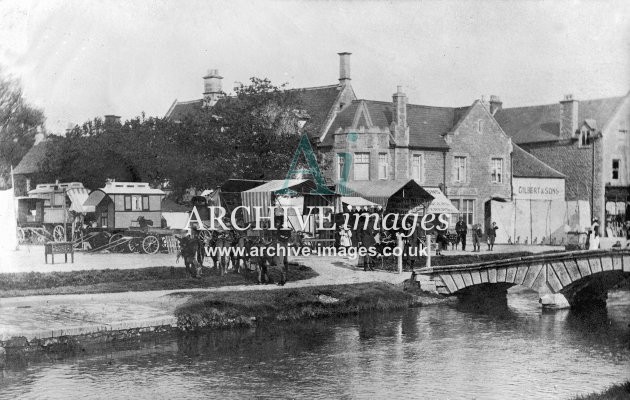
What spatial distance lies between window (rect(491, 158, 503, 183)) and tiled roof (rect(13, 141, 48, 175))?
922 inches

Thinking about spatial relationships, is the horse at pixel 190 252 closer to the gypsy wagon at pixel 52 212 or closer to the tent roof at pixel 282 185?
the tent roof at pixel 282 185

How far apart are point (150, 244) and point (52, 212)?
7107 mm

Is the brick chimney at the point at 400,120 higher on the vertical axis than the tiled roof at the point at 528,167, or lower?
higher

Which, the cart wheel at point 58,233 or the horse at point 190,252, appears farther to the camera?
the cart wheel at point 58,233

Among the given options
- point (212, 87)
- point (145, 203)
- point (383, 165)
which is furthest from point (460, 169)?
point (145, 203)

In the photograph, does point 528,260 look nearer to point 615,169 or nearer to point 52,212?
point 52,212

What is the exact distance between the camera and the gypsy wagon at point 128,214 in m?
31.0

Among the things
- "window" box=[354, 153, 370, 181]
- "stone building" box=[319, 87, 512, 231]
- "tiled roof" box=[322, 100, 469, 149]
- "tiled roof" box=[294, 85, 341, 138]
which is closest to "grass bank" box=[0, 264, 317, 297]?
"window" box=[354, 153, 370, 181]

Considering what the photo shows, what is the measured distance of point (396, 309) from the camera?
2278 centimetres

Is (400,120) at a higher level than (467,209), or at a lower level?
higher

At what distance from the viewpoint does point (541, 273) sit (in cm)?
2522

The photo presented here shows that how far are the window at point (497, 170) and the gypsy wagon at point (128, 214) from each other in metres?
19.0

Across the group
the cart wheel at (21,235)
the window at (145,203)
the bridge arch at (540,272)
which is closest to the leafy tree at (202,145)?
the window at (145,203)

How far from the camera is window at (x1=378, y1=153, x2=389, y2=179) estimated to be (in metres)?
38.8
